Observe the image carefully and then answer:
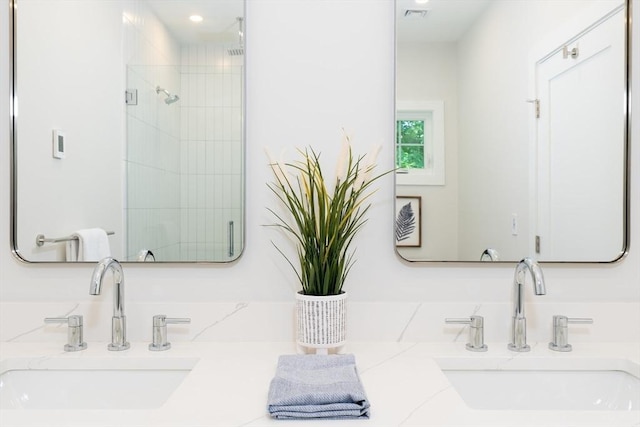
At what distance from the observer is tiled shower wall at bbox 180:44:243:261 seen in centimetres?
141

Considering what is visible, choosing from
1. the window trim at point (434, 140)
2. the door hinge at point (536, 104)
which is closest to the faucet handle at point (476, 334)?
the window trim at point (434, 140)

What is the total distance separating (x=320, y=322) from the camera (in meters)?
1.26

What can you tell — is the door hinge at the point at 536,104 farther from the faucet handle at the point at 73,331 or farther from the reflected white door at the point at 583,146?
the faucet handle at the point at 73,331

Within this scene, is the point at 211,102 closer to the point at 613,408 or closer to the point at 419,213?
the point at 419,213

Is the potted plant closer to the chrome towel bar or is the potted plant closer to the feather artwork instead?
the feather artwork

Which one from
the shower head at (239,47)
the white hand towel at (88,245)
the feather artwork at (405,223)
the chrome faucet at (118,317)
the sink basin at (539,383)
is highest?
the shower head at (239,47)

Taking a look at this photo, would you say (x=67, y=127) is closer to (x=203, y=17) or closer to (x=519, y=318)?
(x=203, y=17)

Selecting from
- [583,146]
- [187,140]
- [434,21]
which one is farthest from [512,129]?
[187,140]

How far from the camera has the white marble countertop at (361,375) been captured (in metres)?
0.93

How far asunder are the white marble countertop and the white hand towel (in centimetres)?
24

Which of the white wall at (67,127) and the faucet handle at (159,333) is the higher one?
the white wall at (67,127)

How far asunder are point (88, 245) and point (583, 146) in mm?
1407

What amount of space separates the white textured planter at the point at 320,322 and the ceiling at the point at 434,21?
2.46 feet

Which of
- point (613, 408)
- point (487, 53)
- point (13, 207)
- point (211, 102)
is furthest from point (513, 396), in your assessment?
point (13, 207)
